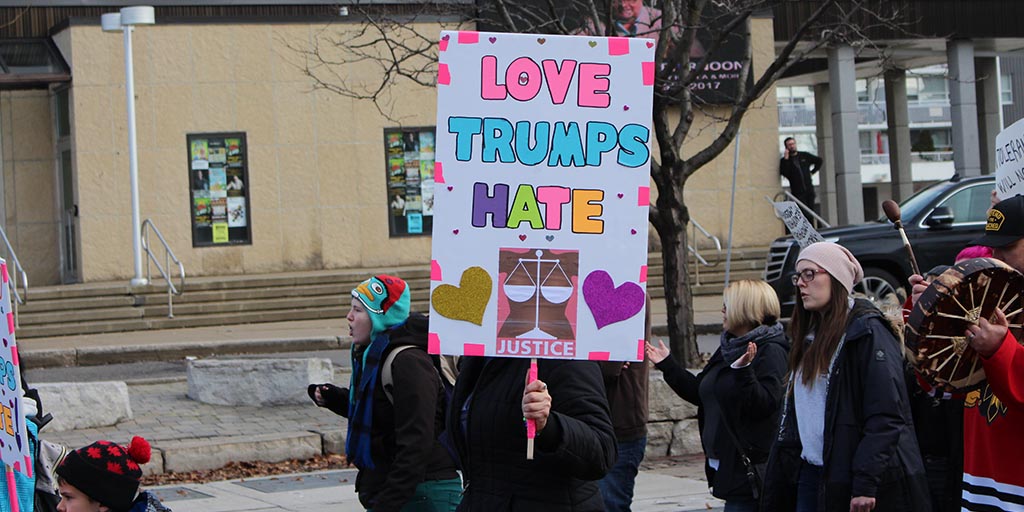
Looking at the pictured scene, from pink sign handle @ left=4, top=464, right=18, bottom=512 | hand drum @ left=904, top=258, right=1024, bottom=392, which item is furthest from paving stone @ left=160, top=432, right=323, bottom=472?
hand drum @ left=904, top=258, right=1024, bottom=392

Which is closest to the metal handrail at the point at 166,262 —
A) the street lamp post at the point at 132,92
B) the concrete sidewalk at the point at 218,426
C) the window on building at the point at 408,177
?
the street lamp post at the point at 132,92

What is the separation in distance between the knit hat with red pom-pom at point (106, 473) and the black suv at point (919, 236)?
42.5 ft

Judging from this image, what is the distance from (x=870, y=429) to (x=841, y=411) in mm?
138

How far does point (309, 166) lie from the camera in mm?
25969

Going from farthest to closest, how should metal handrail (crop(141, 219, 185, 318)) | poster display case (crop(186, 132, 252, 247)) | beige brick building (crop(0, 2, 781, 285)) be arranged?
poster display case (crop(186, 132, 252, 247))
beige brick building (crop(0, 2, 781, 285))
metal handrail (crop(141, 219, 185, 318))

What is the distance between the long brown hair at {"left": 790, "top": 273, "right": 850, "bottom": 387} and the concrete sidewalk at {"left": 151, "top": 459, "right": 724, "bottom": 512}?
142 inches

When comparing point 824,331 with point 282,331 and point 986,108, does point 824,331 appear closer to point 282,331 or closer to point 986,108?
point 282,331

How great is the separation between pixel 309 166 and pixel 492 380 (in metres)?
21.8

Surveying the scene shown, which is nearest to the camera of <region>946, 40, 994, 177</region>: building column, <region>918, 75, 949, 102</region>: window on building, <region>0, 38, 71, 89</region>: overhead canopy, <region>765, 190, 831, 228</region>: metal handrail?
<region>765, 190, 831, 228</region>: metal handrail

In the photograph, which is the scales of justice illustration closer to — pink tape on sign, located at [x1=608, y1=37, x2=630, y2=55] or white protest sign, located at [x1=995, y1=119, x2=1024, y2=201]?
pink tape on sign, located at [x1=608, y1=37, x2=630, y2=55]

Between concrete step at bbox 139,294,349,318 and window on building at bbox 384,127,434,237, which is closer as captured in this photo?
concrete step at bbox 139,294,349,318

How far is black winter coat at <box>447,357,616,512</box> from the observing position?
440 cm

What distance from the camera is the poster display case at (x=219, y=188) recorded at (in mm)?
25484

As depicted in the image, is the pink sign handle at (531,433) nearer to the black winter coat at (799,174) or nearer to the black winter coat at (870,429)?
the black winter coat at (870,429)
